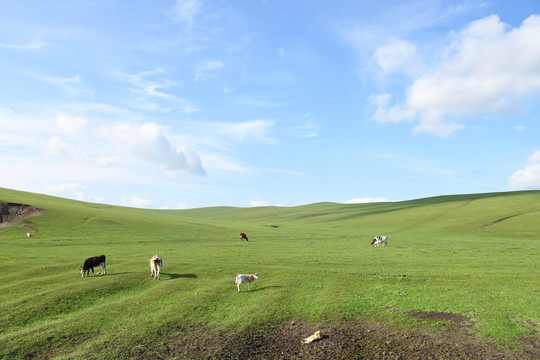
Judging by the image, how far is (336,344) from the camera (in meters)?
15.8

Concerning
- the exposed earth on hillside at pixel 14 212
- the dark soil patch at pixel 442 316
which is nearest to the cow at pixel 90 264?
the dark soil patch at pixel 442 316

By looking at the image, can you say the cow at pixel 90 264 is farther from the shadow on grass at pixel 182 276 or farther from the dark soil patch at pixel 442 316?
the dark soil patch at pixel 442 316

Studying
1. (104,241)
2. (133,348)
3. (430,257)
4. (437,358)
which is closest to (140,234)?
(104,241)

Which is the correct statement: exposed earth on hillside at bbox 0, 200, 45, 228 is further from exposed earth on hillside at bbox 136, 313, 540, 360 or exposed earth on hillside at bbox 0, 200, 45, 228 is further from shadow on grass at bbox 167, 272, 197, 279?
exposed earth on hillside at bbox 136, 313, 540, 360

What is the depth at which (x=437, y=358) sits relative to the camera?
1437 centimetres

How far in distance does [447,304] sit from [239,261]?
19.7 meters

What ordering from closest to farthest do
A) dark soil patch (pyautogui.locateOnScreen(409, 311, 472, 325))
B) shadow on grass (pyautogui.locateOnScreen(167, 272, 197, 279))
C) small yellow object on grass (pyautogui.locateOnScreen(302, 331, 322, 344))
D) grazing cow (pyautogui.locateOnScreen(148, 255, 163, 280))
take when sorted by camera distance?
small yellow object on grass (pyautogui.locateOnScreen(302, 331, 322, 344)) → dark soil patch (pyautogui.locateOnScreen(409, 311, 472, 325)) → grazing cow (pyautogui.locateOnScreen(148, 255, 163, 280)) → shadow on grass (pyautogui.locateOnScreen(167, 272, 197, 279))

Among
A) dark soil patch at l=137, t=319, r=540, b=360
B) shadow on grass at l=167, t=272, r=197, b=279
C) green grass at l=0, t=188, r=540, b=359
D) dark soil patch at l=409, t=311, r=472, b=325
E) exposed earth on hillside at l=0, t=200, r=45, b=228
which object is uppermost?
exposed earth on hillside at l=0, t=200, r=45, b=228

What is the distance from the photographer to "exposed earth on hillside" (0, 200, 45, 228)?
67.4 meters

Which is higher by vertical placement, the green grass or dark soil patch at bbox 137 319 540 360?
the green grass

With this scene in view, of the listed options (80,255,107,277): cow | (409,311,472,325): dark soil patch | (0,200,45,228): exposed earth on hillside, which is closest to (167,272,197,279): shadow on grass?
(80,255,107,277): cow

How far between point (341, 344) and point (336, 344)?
0.22 m

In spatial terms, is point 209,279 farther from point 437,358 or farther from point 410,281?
point 437,358

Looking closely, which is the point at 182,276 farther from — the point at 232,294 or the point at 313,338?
the point at 313,338
